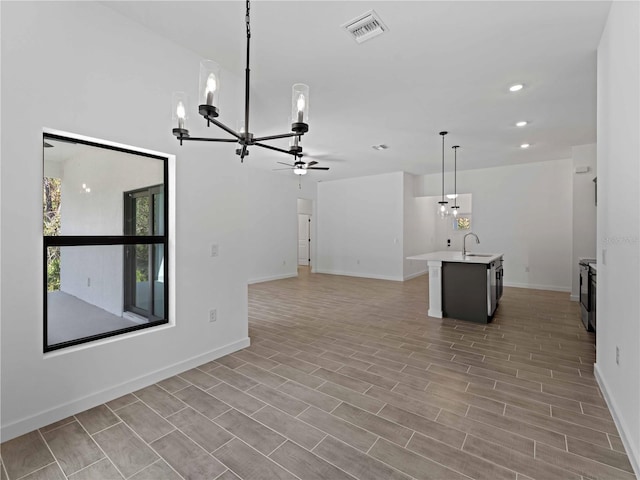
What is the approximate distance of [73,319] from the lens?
2.37m

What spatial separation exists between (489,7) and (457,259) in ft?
10.4

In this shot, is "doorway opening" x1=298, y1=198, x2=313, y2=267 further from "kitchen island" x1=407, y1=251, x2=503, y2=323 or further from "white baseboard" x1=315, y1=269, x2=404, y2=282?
"kitchen island" x1=407, y1=251, x2=503, y2=323

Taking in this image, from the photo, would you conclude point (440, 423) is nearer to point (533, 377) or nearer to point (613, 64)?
point (533, 377)

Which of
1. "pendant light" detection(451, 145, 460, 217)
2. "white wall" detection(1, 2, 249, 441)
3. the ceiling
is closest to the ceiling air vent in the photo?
the ceiling

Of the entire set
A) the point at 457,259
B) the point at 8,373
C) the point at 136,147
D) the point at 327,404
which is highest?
the point at 136,147

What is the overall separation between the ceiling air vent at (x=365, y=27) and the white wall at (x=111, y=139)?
1.40 metres

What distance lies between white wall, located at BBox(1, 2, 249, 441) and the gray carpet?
5.8 inches

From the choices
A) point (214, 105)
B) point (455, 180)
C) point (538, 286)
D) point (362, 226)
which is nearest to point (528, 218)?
point (538, 286)

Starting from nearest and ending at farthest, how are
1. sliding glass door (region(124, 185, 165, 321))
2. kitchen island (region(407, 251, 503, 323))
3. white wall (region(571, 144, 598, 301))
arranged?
sliding glass door (region(124, 185, 165, 321)) < kitchen island (region(407, 251, 503, 323)) < white wall (region(571, 144, 598, 301))

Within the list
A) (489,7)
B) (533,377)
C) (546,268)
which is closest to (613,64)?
(489,7)

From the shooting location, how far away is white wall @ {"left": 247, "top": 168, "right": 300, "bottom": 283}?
26.6 feet

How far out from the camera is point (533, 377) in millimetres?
2805

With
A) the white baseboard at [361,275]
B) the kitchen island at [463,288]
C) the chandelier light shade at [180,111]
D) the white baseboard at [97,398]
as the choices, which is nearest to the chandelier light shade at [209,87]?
the chandelier light shade at [180,111]

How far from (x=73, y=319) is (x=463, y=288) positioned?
15.1 ft
